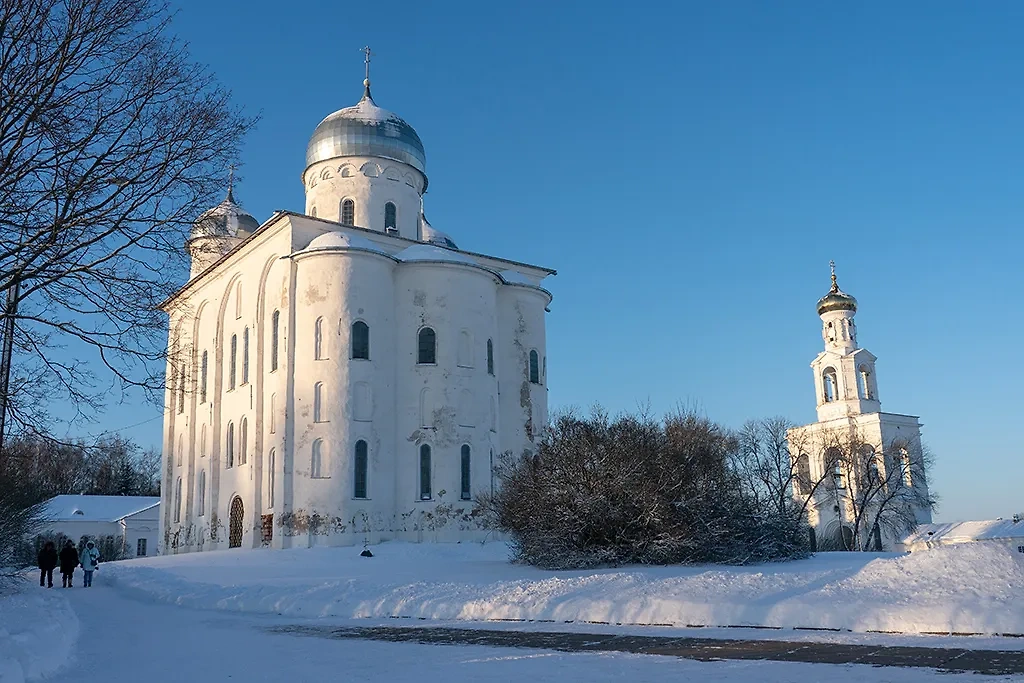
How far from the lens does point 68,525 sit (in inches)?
2308

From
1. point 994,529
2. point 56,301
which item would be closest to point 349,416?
point 56,301

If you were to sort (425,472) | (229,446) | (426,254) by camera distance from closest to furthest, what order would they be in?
(425,472), (426,254), (229,446)

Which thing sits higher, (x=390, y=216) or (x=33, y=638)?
(x=390, y=216)

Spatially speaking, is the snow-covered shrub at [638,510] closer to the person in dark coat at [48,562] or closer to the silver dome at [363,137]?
the person in dark coat at [48,562]

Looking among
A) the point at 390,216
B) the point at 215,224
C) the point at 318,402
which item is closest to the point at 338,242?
the point at 318,402

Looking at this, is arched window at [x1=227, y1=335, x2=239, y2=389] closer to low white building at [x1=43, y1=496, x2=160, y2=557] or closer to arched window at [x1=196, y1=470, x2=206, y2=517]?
arched window at [x1=196, y1=470, x2=206, y2=517]

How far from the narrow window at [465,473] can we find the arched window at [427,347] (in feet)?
11.1

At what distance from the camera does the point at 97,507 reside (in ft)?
199

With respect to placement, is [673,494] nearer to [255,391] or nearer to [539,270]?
[255,391]

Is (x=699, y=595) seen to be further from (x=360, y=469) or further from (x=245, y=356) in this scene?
(x=245, y=356)

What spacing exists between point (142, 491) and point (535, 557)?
6942 cm

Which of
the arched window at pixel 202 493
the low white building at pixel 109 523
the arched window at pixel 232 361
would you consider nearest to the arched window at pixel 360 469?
the arched window at pixel 232 361

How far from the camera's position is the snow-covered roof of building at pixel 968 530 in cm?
4525

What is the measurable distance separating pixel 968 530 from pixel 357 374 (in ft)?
114
